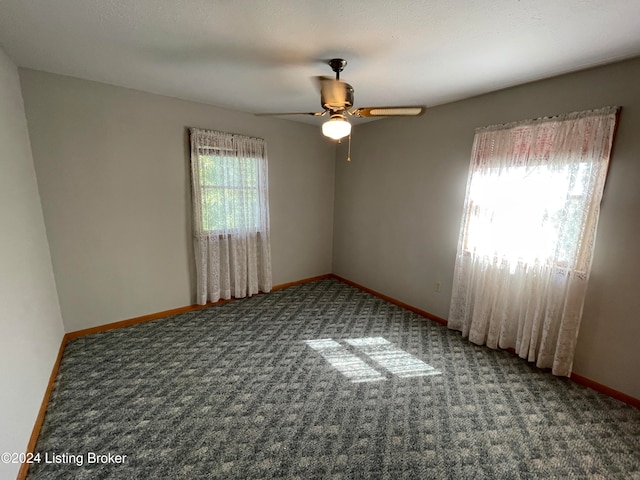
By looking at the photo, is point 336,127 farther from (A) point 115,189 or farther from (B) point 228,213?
(A) point 115,189

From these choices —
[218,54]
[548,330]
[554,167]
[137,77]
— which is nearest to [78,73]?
[137,77]

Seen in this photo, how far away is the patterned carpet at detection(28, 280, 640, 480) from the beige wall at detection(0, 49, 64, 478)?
243mm

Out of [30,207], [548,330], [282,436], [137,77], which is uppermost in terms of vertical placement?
[137,77]

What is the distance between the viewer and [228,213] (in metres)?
3.35

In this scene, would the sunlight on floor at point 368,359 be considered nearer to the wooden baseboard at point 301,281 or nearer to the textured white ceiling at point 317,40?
the wooden baseboard at point 301,281

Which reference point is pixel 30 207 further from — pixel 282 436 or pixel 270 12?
pixel 282 436

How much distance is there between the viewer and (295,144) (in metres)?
3.89

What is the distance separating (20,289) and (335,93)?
7.53ft

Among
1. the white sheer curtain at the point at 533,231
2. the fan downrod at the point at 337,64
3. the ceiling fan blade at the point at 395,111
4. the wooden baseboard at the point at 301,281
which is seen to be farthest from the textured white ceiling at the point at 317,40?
the wooden baseboard at the point at 301,281

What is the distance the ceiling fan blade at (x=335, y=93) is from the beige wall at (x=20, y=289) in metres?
1.99

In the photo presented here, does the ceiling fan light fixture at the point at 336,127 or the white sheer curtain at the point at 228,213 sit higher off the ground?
the ceiling fan light fixture at the point at 336,127

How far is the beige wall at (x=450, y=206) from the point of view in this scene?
1919 millimetres

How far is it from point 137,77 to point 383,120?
2647 mm

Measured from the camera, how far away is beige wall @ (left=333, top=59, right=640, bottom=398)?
1919 millimetres
